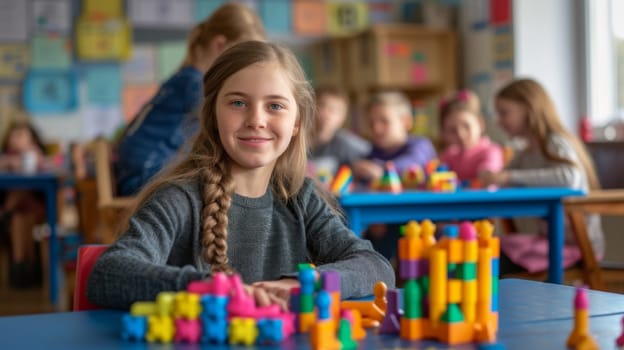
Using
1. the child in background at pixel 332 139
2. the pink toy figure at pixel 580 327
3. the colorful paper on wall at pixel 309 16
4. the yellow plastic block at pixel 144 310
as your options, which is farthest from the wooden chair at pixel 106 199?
the colorful paper on wall at pixel 309 16

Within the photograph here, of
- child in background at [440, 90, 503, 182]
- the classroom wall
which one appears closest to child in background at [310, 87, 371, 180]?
child in background at [440, 90, 503, 182]

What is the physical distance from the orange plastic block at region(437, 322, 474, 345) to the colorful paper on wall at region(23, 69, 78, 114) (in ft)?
19.0

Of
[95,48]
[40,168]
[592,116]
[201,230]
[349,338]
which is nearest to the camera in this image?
[349,338]

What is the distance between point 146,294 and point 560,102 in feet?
15.0

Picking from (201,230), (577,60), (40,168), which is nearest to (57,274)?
(40,168)

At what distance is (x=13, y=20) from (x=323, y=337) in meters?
5.89

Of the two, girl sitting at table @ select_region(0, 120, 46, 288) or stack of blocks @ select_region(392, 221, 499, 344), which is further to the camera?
girl sitting at table @ select_region(0, 120, 46, 288)

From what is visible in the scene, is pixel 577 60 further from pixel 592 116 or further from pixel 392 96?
pixel 392 96

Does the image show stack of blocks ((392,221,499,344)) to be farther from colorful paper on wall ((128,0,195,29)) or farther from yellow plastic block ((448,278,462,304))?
colorful paper on wall ((128,0,195,29))

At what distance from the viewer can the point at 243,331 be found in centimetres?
90

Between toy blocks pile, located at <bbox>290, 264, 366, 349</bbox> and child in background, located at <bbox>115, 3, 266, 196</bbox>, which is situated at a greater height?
child in background, located at <bbox>115, 3, 266, 196</bbox>

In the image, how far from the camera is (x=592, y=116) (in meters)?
5.27

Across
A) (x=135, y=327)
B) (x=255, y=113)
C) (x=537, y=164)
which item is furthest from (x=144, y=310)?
(x=537, y=164)

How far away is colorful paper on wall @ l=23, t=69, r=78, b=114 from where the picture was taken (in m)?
6.27
